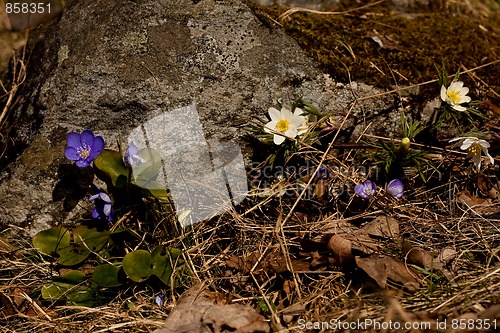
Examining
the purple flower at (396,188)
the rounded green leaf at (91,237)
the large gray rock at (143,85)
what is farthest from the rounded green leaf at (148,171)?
the purple flower at (396,188)

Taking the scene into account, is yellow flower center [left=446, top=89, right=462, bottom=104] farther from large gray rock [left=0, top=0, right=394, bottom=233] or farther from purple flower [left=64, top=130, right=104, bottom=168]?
purple flower [left=64, top=130, right=104, bottom=168]

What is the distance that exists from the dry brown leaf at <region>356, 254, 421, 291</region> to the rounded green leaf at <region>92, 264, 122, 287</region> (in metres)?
1.07

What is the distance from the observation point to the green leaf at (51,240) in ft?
7.98

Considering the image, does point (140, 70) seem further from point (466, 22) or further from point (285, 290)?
point (466, 22)

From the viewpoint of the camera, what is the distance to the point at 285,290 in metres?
2.18

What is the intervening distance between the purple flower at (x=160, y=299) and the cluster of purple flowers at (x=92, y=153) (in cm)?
45

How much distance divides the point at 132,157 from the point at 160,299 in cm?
66

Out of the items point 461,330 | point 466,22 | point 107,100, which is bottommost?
point 461,330

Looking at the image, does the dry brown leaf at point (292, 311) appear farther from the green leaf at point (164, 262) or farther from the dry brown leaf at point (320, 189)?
the dry brown leaf at point (320, 189)

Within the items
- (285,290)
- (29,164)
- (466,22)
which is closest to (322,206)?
(285,290)

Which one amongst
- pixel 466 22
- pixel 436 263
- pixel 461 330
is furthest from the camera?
pixel 466 22

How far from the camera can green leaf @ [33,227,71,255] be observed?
243 centimetres

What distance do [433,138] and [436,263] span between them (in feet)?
2.61

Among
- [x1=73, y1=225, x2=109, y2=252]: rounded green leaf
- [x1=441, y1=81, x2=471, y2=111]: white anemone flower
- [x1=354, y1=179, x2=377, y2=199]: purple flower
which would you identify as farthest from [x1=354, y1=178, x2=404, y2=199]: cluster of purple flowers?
[x1=73, y1=225, x2=109, y2=252]: rounded green leaf
